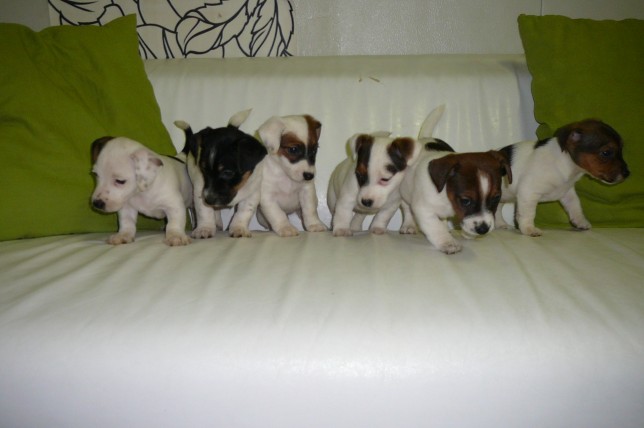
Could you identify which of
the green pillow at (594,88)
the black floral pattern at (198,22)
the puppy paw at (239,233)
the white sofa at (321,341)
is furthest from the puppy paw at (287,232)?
the black floral pattern at (198,22)

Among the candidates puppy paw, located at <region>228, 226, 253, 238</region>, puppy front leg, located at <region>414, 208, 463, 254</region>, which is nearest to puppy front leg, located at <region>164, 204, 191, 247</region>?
puppy paw, located at <region>228, 226, 253, 238</region>

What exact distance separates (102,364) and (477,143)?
220 cm

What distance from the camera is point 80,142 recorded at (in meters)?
2.28

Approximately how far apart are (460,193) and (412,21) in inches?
69.3

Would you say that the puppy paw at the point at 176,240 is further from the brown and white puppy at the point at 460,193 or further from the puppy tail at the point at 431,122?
the puppy tail at the point at 431,122

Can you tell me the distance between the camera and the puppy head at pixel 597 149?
2186 millimetres

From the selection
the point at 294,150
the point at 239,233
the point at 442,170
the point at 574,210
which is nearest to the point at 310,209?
the point at 294,150

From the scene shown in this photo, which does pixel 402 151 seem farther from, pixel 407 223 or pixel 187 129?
pixel 187 129

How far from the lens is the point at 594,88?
2.40m

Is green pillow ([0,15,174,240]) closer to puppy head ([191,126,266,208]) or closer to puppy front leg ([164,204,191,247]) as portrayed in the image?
puppy front leg ([164,204,191,247])

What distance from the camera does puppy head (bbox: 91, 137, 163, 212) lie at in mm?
2129

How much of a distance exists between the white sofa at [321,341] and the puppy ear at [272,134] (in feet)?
2.59

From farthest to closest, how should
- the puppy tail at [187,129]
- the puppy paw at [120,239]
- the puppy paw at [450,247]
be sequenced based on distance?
the puppy tail at [187,129]
the puppy paw at [120,239]
the puppy paw at [450,247]

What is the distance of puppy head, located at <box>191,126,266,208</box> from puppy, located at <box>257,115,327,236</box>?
136 millimetres
